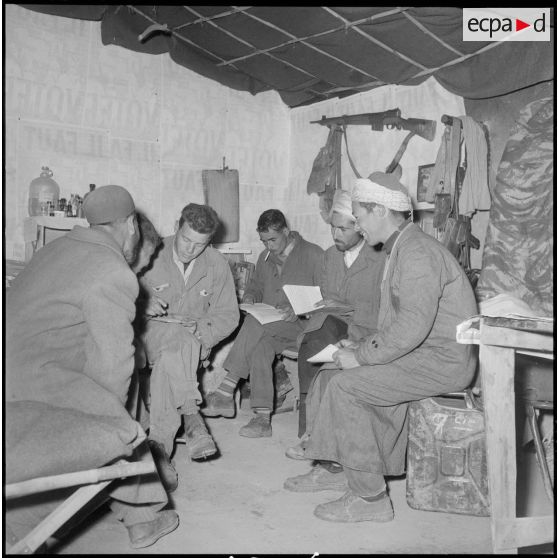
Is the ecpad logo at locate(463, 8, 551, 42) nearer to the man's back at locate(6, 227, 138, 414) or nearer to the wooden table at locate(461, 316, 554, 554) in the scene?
the wooden table at locate(461, 316, 554, 554)

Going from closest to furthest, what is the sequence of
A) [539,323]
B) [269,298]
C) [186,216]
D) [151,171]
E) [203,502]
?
1. [539,323]
2. [203,502]
3. [186,216]
4. [269,298]
5. [151,171]

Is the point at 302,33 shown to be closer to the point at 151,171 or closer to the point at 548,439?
the point at 151,171

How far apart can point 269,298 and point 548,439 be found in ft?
8.72

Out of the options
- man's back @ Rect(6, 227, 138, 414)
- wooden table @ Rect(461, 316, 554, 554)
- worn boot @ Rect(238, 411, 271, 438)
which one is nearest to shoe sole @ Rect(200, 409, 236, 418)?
worn boot @ Rect(238, 411, 271, 438)

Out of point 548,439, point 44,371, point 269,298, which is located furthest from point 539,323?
point 269,298

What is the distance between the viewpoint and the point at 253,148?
6242mm

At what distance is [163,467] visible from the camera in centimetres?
328

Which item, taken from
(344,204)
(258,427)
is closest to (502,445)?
(258,427)

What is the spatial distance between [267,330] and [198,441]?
1257 millimetres

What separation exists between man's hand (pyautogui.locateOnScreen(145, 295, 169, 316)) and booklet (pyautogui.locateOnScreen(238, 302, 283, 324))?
81cm

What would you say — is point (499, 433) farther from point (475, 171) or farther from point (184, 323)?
point (475, 171)

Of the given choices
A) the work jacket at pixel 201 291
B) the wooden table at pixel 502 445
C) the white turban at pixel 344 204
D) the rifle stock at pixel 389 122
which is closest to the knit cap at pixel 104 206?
the work jacket at pixel 201 291

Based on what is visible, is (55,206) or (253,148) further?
(253,148)

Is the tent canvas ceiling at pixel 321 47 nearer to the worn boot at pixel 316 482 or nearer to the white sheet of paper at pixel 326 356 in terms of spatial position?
the white sheet of paper at pixel 326 356
